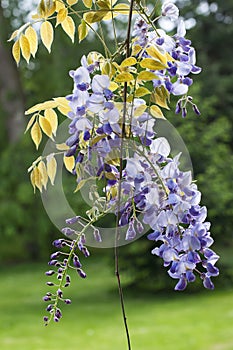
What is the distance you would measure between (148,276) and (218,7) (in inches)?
243

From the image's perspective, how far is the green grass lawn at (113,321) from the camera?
225 inches

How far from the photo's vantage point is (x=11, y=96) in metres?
8.69

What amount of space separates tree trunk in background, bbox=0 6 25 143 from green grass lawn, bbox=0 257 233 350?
8.11ft

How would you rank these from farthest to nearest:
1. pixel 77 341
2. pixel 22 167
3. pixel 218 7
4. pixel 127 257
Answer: pixel 218 7, pixel 22 167, pixel 127 257, pixel 77 341

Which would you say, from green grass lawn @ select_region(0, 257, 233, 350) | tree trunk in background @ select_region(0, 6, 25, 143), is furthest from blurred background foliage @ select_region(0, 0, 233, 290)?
green grass lawn @ select_region(0, 257, 233, 350)

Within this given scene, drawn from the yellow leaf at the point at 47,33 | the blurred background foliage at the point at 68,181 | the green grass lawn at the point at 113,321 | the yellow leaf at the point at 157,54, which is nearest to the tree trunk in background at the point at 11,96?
the blurred background foliage at the point at 68,181

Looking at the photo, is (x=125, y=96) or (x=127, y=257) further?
(x=127, y=257)

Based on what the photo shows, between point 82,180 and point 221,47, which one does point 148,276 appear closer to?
point 221,47

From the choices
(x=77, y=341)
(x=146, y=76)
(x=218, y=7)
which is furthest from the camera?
(x=218, y=7)

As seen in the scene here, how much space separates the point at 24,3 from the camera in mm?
8469

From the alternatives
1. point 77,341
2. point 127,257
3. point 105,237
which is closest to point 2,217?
point 127,257

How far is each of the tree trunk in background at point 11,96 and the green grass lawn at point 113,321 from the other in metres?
2.47

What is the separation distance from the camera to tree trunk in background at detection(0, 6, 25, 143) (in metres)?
8.76

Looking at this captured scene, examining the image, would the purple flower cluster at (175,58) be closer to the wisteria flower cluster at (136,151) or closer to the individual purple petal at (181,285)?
the wisteria flower cluster at (136,151)
